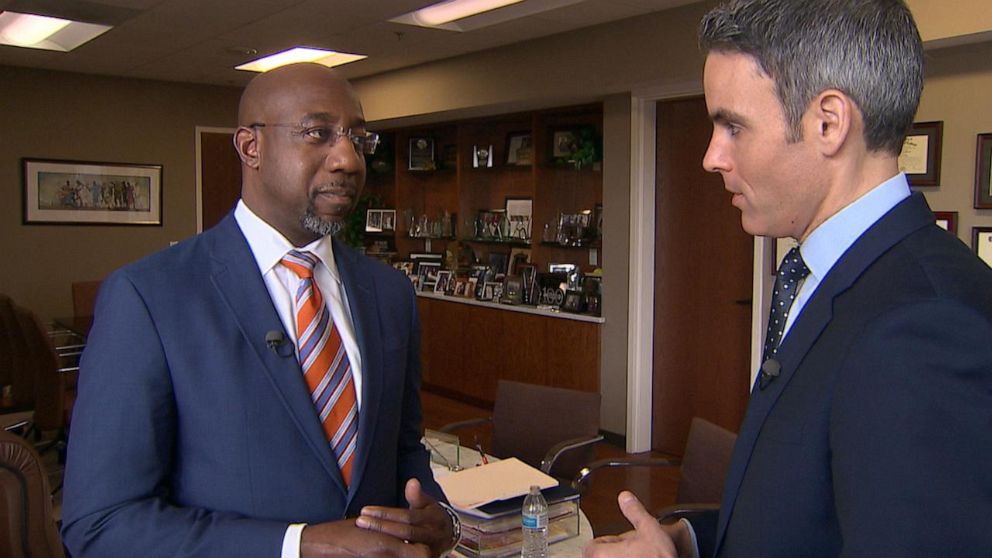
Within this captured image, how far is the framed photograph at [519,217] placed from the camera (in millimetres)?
6883

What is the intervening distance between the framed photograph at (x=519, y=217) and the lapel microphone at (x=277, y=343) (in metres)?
5.45

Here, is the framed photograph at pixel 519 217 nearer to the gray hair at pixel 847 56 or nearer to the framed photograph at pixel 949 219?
the framed photograph at pixel 949 219

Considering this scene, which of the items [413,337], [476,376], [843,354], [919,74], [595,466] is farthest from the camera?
[476,376]

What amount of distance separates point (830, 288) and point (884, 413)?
7.8 inches

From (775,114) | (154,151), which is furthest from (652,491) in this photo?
(154,151)

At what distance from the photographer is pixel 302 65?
5.18ft

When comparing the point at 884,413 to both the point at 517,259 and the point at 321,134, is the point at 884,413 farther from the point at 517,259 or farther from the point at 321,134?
the point at 517,259

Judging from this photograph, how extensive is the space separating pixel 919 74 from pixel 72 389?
5352 millimetres

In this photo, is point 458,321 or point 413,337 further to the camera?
point 458,321

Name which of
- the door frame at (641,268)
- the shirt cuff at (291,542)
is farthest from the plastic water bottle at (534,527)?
the door frame at (641,268)

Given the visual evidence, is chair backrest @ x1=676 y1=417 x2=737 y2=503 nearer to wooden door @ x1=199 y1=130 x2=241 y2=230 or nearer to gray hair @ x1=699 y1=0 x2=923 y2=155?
gray hair @ x1=699 y1=0 x2=923 y2=155

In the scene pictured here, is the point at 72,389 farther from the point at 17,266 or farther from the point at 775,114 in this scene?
the point at 775,114

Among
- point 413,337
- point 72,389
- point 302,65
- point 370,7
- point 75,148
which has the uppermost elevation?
point 370,7

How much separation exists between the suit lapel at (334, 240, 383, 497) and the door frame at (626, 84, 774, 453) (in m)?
3.96
